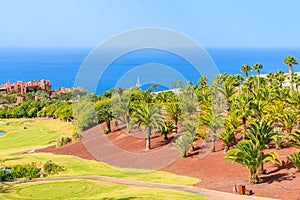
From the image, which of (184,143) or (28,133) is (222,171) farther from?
(28,133)

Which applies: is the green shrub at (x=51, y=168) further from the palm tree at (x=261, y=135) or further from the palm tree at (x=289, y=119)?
the palm tree at (x=289, y=119)

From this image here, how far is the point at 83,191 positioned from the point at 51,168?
1146 cm

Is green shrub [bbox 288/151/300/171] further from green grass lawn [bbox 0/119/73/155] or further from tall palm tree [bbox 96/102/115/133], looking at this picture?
green grass lawn [bbox 0/119/73/155]

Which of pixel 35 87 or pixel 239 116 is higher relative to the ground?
pixel 35 87

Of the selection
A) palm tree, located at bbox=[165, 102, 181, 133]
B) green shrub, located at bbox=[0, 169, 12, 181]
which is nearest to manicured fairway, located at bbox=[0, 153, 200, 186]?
green shrub, located at bbox=[0, 169, 12, 181]

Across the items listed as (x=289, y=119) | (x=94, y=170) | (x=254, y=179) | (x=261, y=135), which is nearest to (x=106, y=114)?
(x=94, y=170)

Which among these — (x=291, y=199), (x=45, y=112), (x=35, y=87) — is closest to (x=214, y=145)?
(x=291, y=199)

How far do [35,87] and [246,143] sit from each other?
496 ft

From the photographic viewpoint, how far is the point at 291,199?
96.1ft

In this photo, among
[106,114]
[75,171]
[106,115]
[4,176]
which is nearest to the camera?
[4,176]

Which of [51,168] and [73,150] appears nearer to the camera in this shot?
[51,168]

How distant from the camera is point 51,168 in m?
44.2

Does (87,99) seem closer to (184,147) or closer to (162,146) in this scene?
(162,146)

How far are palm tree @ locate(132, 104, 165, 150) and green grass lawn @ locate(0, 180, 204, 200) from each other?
16370 mm
